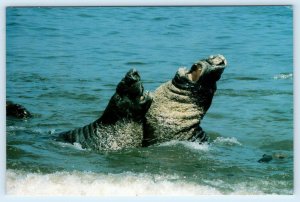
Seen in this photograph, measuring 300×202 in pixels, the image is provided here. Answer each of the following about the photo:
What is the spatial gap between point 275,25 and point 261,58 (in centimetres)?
52

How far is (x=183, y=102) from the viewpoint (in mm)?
11562

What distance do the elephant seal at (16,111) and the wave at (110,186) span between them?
0.80 meters

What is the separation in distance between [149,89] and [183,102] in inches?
17.3

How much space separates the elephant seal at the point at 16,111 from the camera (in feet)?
38.1

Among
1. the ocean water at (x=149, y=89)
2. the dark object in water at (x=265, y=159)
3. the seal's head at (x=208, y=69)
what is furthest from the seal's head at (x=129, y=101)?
the dark object in water at (x=265, y=159)

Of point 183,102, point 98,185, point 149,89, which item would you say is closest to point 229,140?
point 183,102

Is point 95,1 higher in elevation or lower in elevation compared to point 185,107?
higher

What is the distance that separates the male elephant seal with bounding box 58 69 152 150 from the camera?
37.2 feet

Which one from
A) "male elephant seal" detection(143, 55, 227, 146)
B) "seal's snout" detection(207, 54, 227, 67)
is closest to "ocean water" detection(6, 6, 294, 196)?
"male elephant seal" detection(143, 55, 227, 146)

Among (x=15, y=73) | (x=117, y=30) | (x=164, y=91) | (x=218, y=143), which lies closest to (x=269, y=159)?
(x=218, y=143)

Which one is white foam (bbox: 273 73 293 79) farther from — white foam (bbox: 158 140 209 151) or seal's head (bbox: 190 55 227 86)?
white foam (bbox: 158 140 209 151)

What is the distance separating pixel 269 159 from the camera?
11.5 metres

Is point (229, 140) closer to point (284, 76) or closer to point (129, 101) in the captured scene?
point (284, 76)

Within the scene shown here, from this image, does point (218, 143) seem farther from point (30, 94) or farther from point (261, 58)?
point (30, 94)
